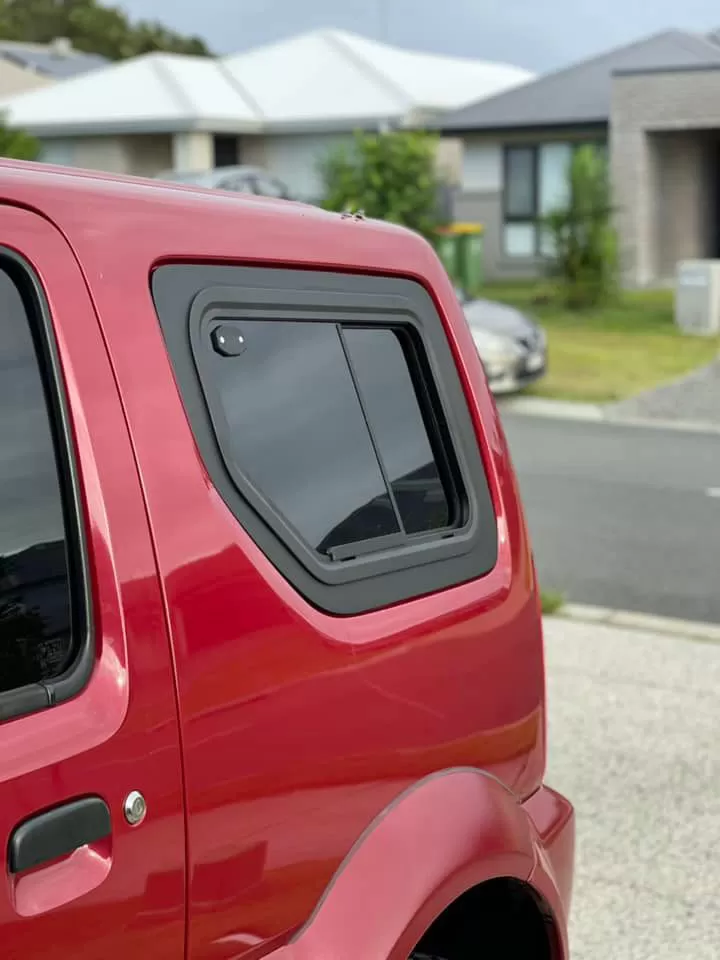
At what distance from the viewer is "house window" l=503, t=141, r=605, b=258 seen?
3033 cm

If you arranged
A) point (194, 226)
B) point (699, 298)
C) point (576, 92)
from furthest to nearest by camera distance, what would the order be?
point (576, 92) < point (699, 298) < point (194, 226)

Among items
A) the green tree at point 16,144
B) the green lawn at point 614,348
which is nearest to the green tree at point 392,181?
the green lawn at point 614,348

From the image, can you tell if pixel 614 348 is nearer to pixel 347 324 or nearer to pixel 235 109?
pixel 235 109

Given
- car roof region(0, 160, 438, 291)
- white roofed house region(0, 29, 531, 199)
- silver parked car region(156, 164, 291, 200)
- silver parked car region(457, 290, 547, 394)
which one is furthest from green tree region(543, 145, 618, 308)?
car roof region(0, 160, 438, 291)

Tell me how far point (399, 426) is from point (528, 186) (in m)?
29.5

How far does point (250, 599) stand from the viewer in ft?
6.09

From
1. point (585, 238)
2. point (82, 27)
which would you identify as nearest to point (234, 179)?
point (585, 238)

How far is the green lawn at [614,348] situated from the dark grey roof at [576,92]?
5.58m

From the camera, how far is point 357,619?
6.75 ft

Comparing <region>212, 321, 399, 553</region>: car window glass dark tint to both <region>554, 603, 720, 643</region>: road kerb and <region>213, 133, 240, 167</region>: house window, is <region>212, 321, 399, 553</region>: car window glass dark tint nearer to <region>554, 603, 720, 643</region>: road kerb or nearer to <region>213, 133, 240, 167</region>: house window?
<region>554, 603, 720, 643</region>: road kerb

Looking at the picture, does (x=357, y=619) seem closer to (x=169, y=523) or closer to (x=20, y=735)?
(x=169, y=523)

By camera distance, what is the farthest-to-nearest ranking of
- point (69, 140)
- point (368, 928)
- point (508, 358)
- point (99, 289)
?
point (69, 140) < point (508, 358) < point (368, 928) < point (99, 289)

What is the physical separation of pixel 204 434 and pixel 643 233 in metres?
26.8

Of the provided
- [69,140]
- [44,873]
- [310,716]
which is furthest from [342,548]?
[69,140]
